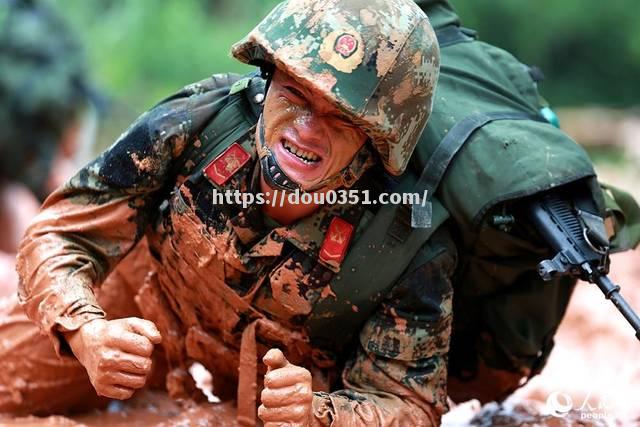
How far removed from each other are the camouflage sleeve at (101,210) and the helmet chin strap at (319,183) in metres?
0.25

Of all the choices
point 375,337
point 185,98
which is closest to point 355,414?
point 375,337

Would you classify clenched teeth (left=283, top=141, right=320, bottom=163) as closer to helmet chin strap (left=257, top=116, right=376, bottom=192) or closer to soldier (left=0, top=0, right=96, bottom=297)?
helmet chin strap (left=257, top=116, right=376, bottom=192)

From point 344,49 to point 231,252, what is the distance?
60cm

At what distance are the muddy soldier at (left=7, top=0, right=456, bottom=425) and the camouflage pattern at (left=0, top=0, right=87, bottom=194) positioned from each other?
A: 405cm

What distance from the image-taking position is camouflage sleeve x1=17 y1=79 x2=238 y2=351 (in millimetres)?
2402

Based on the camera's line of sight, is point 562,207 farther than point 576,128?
No

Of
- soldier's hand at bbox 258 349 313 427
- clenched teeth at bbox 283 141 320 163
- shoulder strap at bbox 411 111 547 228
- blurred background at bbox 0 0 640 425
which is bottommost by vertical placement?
blurred background at bbox 0 0 640 425

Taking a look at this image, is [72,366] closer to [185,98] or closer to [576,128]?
[185,98]

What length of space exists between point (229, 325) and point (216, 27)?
6.22 metres

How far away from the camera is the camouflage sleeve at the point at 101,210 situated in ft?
7.88

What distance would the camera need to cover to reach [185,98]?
251 centimetres

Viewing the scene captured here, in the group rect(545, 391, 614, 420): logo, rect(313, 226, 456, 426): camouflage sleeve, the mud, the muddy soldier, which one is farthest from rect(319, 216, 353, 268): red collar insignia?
rect(545, 391, 614, 420): logo

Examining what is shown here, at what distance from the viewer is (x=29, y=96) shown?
651cm

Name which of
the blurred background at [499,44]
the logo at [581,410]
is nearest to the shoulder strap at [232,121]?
the logo at [581,410]
